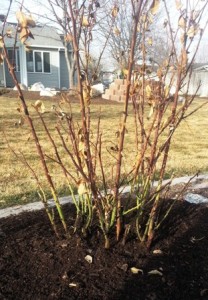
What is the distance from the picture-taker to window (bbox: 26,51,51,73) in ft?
72.9

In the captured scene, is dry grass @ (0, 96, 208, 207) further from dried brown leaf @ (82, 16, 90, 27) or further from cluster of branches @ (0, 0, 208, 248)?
dried brown leaf @ (82, 16, 90, 27)

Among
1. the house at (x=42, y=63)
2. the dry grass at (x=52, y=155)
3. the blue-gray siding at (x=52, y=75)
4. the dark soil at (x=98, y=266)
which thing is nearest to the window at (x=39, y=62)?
the house at (x=42, y=63)

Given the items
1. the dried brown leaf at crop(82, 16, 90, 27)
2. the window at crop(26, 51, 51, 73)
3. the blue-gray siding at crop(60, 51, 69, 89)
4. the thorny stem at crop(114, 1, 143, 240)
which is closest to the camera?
the thorny stem at crop(114, 1, 143, 240)

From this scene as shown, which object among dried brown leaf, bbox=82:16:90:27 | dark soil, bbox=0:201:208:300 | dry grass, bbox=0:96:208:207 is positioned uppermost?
dried brown leaf, bbox=82:16:90:27

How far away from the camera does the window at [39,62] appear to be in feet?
72.9

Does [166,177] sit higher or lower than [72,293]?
lower

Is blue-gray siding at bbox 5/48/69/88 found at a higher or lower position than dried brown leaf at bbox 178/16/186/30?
lower

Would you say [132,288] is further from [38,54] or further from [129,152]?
[38,54]

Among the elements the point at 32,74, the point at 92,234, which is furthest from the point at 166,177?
the point at 32,74

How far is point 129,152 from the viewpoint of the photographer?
562 centimetres

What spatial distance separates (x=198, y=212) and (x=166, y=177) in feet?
5.43

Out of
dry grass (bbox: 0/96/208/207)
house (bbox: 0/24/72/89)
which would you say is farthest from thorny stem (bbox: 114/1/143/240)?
house (bbox: 0/24/72/89)

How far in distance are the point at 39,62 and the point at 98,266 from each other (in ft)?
72.7

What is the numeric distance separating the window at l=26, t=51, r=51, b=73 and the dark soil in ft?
70.0
